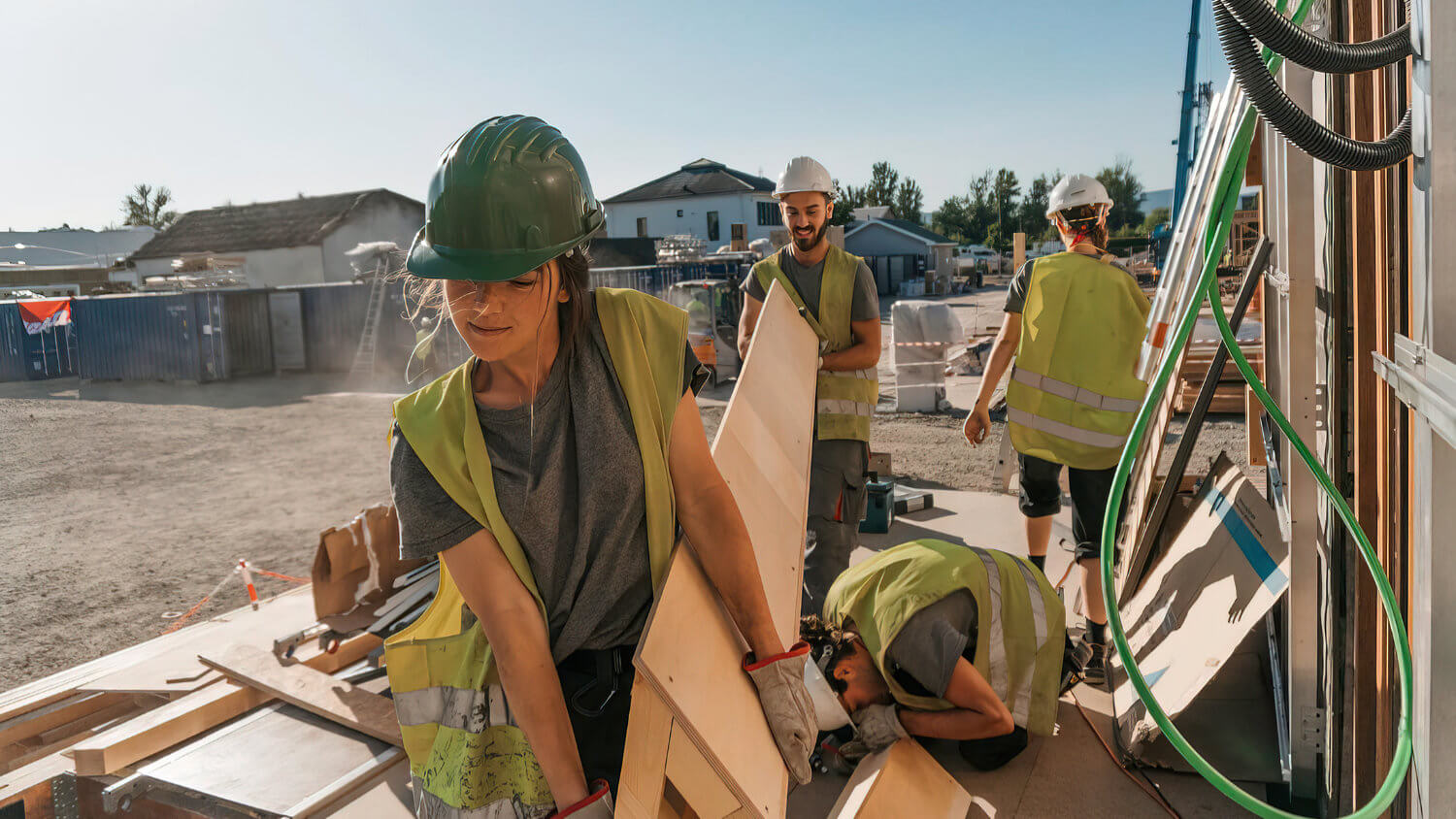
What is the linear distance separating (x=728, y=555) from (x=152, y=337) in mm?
21918

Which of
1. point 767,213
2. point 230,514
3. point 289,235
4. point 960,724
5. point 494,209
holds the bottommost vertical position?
point 230,514

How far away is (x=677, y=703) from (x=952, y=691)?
166cm

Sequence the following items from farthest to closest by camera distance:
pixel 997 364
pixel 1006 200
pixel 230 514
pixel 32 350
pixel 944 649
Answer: pixel 1006 200 → pixel 32 350 → pixel 230 514 → pixel 997 364 → pixel 944 649

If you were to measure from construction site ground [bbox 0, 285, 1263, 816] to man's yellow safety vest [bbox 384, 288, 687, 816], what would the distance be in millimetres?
1639

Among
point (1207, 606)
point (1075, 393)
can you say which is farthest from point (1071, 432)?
point (1207, 606)

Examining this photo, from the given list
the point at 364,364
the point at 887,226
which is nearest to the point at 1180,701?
the point at 364,364

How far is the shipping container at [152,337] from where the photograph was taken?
19.4m

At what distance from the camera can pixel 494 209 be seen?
4.88 ft

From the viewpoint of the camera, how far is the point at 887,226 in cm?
5056

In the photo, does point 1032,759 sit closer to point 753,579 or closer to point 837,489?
point 837,489

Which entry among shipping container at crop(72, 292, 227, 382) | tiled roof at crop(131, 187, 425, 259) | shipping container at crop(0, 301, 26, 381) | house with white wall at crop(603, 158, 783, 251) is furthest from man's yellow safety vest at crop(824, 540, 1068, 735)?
house with white wall at crop(603, 158, 783, 251)

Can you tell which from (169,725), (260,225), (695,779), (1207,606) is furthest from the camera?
(260,225)

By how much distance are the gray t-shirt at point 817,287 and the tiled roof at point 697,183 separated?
46.5m

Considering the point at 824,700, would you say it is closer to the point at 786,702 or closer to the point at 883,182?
the point at 786,702
